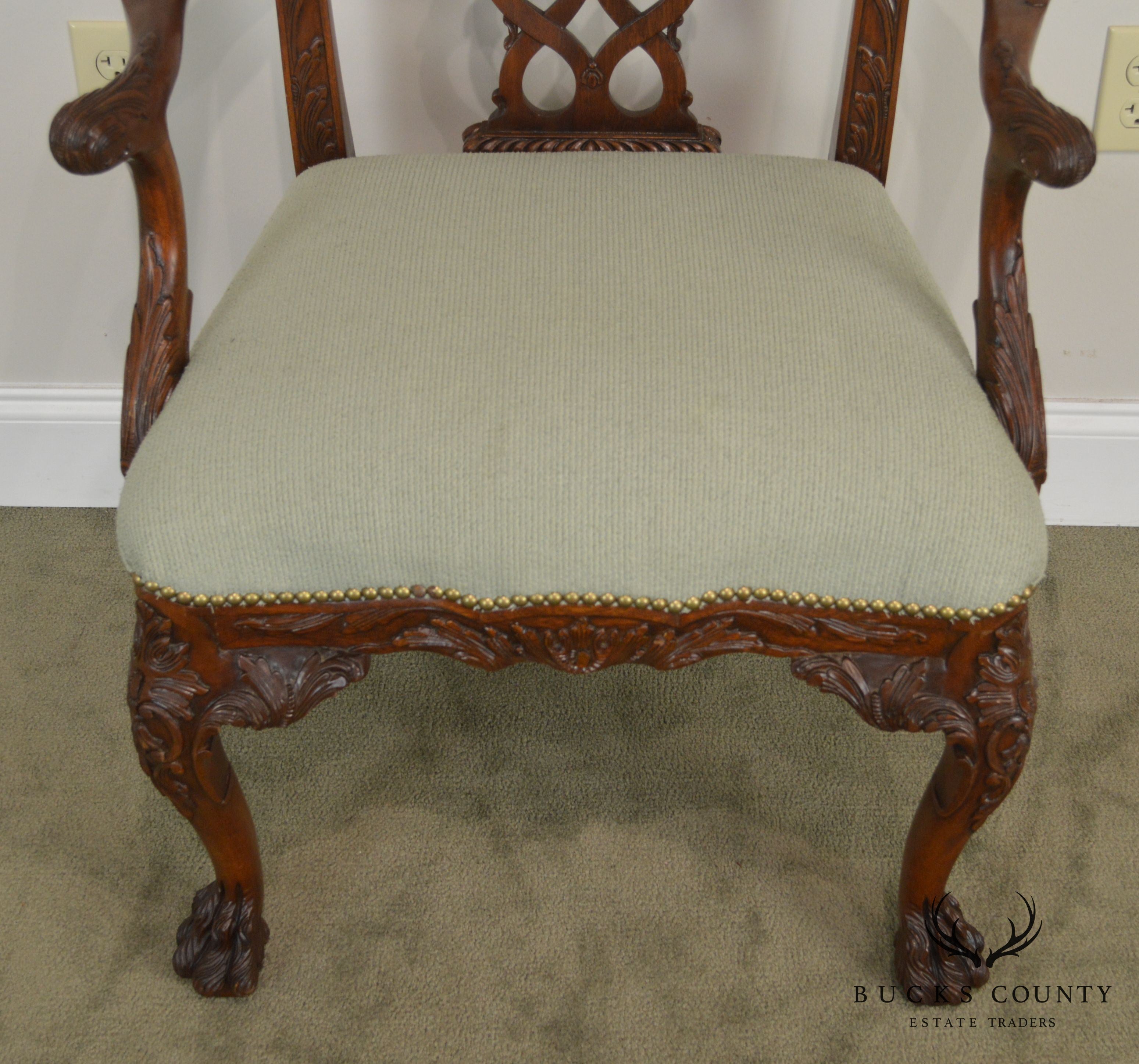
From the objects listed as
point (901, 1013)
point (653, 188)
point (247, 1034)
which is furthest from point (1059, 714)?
point (247, 1034)

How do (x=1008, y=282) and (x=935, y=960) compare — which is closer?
(x=1008, y=282)

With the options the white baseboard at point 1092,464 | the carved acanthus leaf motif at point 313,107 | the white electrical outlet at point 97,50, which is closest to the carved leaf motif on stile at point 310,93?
the carved acanthus leaf motif at point 313,107

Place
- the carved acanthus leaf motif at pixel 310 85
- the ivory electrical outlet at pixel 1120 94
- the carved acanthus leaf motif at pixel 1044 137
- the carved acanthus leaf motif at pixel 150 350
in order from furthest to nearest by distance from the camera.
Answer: the ivory electrical outlet at pixel 1120 94
the carved acanthus leaf motif at pixel 310 85
the carved acanthus leaf motif at pixel 150 350
the carved acanthus leaf motif at pixel 1044 137

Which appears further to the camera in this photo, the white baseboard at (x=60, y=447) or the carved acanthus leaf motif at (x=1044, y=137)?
the white baseboard at (x=60, y=447)

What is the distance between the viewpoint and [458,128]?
110cm

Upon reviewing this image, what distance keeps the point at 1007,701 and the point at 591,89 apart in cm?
59

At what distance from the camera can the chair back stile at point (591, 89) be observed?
2.97 ft

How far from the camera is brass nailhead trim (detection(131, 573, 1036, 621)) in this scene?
2.09ft

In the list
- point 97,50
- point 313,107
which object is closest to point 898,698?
point 313,107

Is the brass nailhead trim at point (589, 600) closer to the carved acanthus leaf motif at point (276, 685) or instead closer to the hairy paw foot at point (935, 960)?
the carved acanthus leaf motif at point (276, 685)

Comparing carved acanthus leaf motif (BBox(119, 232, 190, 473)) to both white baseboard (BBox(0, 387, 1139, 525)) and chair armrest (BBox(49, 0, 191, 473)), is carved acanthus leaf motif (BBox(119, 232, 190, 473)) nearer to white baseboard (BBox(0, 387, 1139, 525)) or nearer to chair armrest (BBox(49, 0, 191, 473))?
chair armrest (BBox(49, 0, 191, 473))

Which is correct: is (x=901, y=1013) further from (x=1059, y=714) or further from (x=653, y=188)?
(x=653, y=188)

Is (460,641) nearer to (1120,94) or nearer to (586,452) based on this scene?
(586,452)

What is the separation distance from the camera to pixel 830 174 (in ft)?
2.77
